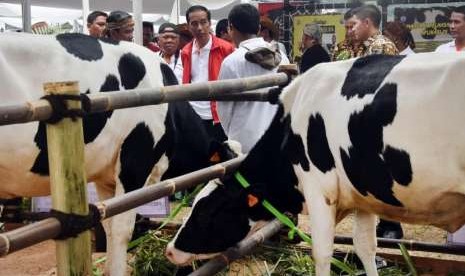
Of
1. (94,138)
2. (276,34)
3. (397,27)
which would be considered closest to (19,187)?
(94,138)

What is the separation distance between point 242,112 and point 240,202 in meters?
1.00

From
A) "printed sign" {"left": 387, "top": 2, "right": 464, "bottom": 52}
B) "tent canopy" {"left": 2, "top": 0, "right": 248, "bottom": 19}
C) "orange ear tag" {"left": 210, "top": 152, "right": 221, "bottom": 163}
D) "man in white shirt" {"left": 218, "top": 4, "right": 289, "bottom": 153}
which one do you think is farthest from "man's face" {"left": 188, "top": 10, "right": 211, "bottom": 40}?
"tent canopy" {"left": 2, "top": 0, "right": 248, "bottom": 19}

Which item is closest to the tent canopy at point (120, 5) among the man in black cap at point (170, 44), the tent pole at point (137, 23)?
the tent pole at point (137, 23)

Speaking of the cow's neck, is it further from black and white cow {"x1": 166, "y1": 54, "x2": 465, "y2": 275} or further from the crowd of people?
the crowd of people

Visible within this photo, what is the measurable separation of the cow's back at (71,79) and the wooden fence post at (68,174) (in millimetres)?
1160

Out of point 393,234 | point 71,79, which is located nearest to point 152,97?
point 71,79

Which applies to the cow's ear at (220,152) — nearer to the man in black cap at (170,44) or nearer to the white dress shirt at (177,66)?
the white dress shirt at (177,66)

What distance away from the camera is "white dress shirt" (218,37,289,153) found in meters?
4.37

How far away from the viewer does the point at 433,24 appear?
7.81m

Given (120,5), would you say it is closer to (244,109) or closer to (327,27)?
(327,27)

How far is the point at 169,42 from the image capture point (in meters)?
6.66

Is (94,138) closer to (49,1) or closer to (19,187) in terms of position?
(19,187)

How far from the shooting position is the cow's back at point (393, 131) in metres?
2.63

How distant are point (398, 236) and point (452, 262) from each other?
772mm
